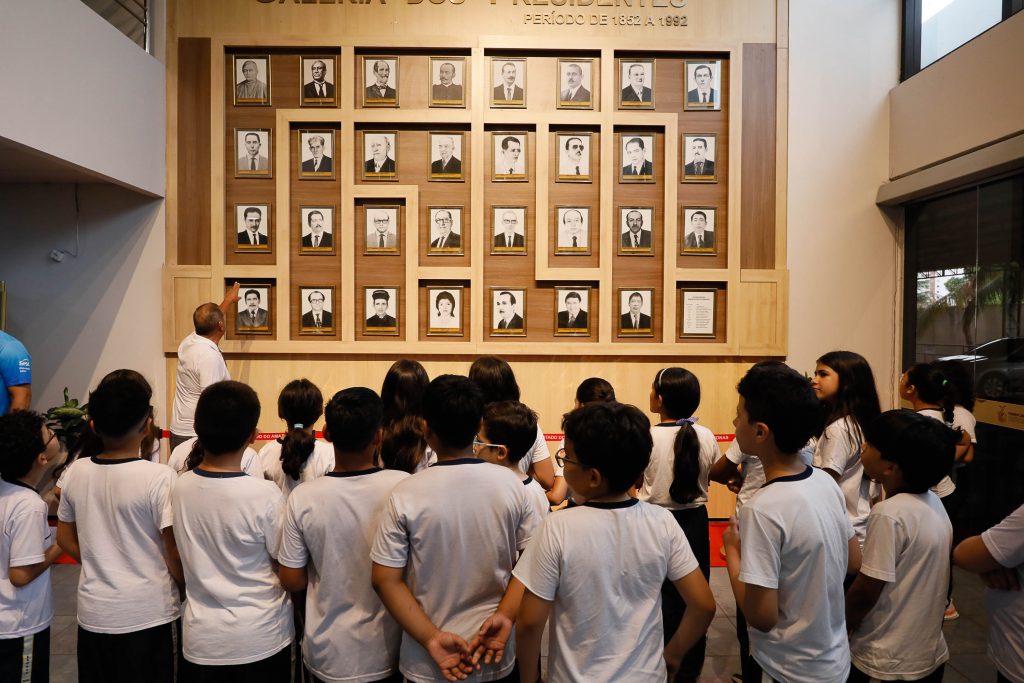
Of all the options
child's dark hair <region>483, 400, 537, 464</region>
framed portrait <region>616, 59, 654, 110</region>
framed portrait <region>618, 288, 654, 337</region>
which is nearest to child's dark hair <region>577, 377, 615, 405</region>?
child's dark hair <region>483, 400, 537, 464</region>

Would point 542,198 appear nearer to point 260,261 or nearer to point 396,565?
point 260,261

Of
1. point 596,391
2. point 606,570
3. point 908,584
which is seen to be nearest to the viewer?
point 606,570

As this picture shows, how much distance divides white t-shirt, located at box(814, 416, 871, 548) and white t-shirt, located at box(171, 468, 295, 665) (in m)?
2.14

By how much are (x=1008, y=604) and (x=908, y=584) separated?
342 mm

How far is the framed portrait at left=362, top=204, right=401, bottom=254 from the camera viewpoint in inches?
217

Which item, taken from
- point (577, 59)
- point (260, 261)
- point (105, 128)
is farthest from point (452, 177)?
point (105, 128)

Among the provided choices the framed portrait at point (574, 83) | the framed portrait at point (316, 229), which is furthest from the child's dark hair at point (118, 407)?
the framed portrait at point (574, 83)

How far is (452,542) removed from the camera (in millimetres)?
1727

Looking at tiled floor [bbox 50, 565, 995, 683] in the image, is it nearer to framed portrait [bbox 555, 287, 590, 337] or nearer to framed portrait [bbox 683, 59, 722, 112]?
framed portrait [bbox 555, 287, 590, 337]

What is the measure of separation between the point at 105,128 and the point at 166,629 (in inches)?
155

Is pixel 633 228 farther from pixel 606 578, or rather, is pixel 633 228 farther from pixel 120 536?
pixel 120 536

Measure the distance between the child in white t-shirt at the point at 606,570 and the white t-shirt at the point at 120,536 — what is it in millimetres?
1242

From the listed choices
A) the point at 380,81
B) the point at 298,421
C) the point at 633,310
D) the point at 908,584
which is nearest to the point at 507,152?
the point at 380,81

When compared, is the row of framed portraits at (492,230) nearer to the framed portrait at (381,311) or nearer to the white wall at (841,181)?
the framed portrait at (381,311)
